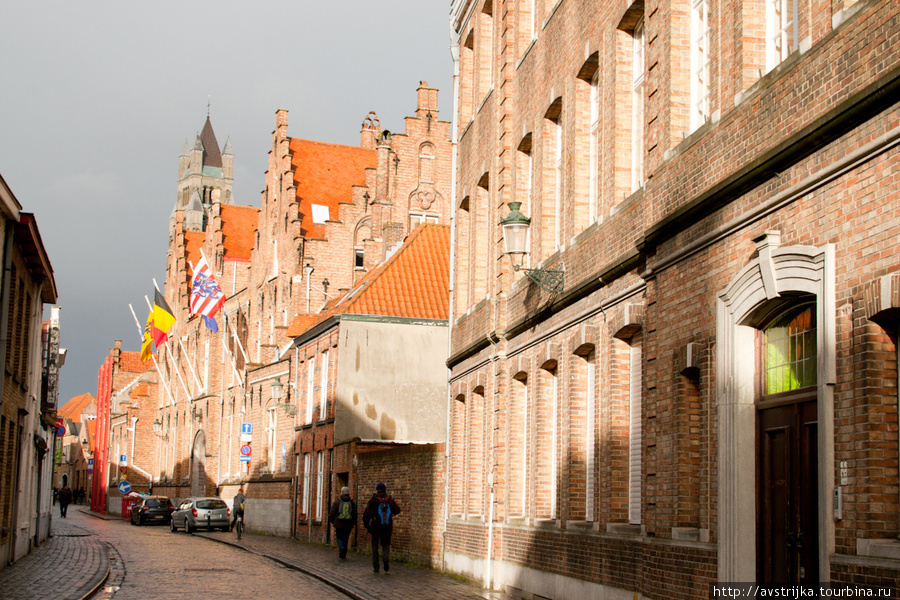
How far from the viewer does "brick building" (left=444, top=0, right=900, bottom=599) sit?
8.05 meters

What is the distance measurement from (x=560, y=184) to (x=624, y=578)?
6.81 meters

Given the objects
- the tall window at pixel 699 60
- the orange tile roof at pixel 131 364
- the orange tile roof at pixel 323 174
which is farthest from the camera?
the orange tile roof at pixel 131 364

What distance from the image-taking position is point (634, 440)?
13664 millimetres

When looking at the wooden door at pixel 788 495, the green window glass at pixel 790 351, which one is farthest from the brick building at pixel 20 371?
the wooden door at pixel 788 495

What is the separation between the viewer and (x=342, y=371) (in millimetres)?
33594

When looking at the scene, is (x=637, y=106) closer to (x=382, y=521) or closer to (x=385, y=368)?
(x=382, y=521)

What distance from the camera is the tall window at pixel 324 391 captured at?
3512cm

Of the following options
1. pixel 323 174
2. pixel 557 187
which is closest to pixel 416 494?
pixel 557 187

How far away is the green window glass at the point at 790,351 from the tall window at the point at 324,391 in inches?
1019

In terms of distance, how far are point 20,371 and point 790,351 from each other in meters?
19.0

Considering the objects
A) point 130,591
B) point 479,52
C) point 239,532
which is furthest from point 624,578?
point 239,532

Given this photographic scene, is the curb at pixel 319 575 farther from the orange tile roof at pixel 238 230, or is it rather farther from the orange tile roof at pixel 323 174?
the orange tile roof at pixel 238 230

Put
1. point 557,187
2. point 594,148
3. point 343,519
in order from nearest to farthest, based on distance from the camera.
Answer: point 594,148
point 557,187
point 343,519

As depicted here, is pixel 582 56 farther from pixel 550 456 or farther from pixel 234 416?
pixel 234 416
